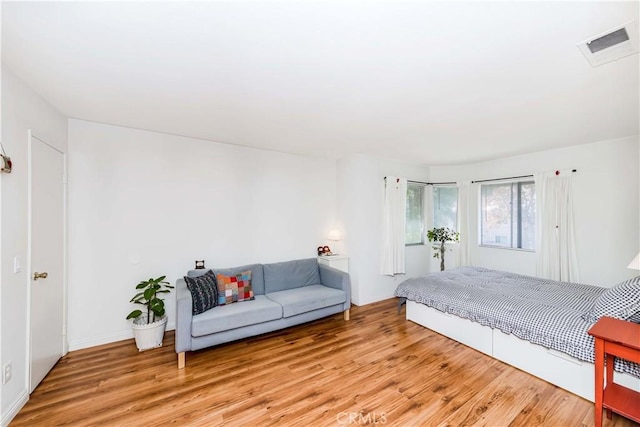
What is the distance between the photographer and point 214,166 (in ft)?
11.9

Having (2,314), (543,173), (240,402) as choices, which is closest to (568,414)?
(240,402)

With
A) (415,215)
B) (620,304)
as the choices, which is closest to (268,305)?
(620,304)

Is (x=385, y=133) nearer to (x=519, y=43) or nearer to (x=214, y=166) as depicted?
(x=519, y=43)

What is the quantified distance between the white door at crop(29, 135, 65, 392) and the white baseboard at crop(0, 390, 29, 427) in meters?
0.14

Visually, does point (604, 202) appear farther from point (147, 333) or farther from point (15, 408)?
point (15, 408)

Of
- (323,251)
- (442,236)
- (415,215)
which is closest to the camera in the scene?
(323,251)

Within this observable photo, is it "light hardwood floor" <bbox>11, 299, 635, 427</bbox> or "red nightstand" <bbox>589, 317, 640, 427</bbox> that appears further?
"light hardwood floor" <bbox>11, 299, 635, 427</bbox>

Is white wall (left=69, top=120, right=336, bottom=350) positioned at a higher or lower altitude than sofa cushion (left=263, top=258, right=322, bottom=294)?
higher

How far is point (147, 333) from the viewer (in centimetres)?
286

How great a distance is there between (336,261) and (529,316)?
2516mm

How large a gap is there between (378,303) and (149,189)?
378 cm

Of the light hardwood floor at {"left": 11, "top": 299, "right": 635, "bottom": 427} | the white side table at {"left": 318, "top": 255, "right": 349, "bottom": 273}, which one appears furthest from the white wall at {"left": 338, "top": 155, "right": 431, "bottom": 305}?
the light hardwood floor at {"left": 11, "top": 299, "right": 635, "bottom": 427}

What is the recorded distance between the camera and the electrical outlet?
5.87 feet

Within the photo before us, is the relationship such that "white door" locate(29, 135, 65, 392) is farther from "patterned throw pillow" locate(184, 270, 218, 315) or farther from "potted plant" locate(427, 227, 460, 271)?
"potted plant" locate(427, 227, 460, 271)
